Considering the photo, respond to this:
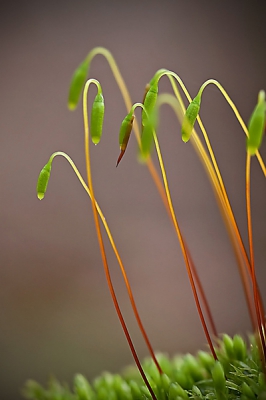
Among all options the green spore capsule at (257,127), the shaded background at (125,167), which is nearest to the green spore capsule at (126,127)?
the green spore capsule at (257,127)

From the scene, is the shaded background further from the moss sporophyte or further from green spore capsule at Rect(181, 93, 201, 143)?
green spore capsule at Rect(181, 93, 201, 143)

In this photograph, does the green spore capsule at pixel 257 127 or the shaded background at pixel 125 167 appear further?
the shaded background at pixel 125 167

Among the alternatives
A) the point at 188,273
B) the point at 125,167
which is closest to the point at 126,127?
the point at 188,273

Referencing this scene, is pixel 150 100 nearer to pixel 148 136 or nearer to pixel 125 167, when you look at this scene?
pixel 148 136

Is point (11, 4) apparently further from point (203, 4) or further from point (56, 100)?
point (203, 4)

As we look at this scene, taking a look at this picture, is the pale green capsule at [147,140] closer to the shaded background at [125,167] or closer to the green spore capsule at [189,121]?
the green spore capsule at [189,121]

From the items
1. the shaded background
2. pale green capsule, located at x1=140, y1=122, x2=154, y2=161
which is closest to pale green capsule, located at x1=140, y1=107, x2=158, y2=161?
pale green capsule, located at x1=140, y1=122, x2=154, y2=161
